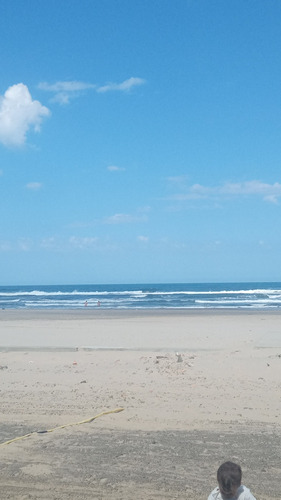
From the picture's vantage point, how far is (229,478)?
137 inches

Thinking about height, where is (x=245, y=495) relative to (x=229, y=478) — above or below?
below

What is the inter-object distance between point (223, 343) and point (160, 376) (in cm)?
614

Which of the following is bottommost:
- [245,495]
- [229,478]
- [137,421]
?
[137,421]

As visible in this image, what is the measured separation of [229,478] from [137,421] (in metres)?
4.11

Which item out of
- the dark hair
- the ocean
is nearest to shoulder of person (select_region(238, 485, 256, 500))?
the dark hair

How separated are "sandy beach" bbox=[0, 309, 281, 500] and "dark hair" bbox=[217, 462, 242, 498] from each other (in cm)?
160

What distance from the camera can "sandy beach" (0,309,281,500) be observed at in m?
5.32

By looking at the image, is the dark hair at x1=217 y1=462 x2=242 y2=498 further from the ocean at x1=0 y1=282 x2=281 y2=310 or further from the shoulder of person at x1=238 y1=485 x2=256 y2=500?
the ocean at x1=0 y1=282 x2=281 y2=310

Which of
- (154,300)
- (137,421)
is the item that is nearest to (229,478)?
(137,421)

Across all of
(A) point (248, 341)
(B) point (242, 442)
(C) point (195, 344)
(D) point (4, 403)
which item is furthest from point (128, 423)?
(A) point (248, 341)

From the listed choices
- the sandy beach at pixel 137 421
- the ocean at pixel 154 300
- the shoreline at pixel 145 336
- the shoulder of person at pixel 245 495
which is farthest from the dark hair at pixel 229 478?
the ocean at pixel 154 300

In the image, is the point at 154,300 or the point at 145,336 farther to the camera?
the point at 154,300

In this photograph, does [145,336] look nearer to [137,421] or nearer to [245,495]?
[137,421]

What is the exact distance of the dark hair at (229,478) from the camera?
3.48m
